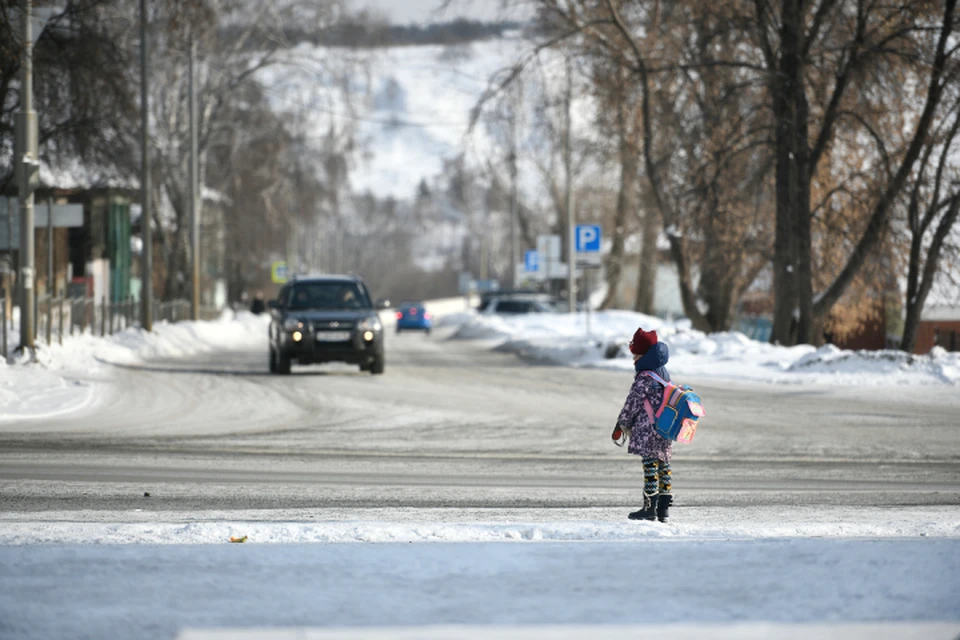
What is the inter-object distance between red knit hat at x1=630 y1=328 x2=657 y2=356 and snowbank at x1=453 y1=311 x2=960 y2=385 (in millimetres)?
14763

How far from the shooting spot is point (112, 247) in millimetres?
61188

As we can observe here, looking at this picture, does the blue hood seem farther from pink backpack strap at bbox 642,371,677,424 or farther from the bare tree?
the bare tree

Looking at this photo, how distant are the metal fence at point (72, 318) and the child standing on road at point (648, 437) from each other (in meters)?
16.2

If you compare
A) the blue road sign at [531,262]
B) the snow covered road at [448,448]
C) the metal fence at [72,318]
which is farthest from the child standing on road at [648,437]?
the blue road sign at [531,262]

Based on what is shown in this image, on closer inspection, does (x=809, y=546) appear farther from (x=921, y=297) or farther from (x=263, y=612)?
(x=921, y=297)

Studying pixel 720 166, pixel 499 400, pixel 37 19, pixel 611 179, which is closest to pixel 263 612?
pixel 499 400

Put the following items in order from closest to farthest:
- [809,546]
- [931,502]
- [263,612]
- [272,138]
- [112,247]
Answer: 1. [263,612]
2. [809,546]
3. [931,502]
4. [272,138]
5. [112,247]

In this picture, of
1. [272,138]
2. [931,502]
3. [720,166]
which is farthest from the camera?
[272,138]

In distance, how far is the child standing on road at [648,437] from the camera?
9.52 metres

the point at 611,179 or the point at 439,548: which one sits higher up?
the point at 611,179

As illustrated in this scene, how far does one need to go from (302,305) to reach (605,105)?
10.5 m

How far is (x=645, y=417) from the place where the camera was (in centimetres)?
955

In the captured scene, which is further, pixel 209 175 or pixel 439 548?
pixel 209 175

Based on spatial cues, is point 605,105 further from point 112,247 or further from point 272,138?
point 112,247
